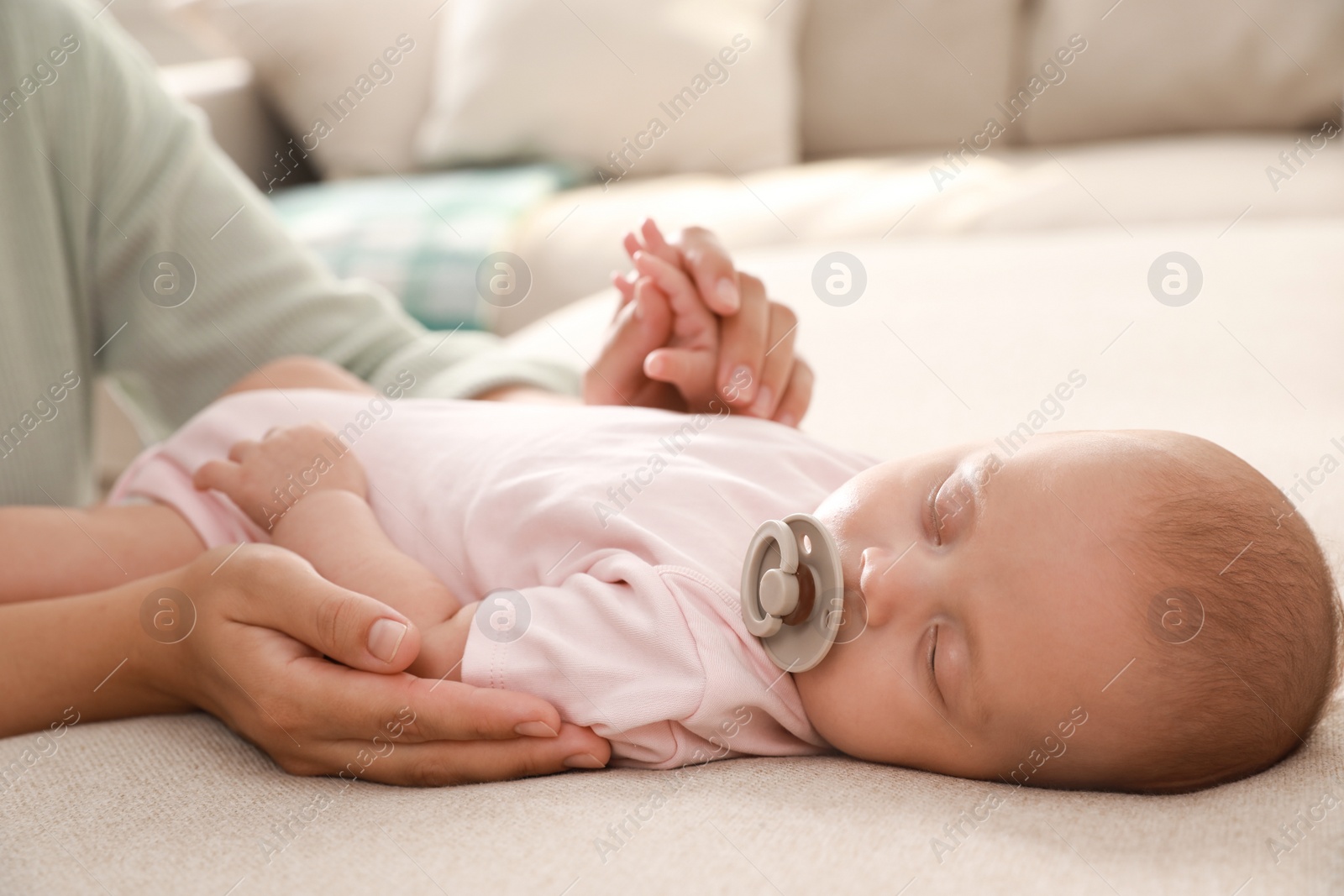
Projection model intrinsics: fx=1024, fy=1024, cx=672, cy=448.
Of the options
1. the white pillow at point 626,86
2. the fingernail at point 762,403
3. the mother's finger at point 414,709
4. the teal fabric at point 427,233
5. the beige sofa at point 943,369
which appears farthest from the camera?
the white pillow at point 626,86

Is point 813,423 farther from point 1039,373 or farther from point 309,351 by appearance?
point 309,351

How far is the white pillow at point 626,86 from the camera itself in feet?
8.66

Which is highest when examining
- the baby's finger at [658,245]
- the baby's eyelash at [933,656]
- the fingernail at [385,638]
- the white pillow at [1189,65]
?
the baby's finger at [658,245]

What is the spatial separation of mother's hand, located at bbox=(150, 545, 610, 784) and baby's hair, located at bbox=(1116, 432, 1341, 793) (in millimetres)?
387

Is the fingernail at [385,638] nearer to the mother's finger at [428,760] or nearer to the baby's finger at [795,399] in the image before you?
the mother's finger at [428,760]

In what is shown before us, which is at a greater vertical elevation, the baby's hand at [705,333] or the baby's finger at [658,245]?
the baby's finger at [658,245]

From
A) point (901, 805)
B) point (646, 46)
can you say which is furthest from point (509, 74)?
point (901, 805)

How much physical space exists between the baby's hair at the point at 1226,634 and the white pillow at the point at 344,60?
265 cm

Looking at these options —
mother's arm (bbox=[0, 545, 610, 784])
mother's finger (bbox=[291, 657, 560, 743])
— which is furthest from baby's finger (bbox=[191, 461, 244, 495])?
mother's finger (bbox=[291, 657, 560, 743])

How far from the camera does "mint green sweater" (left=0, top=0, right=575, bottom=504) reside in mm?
1037

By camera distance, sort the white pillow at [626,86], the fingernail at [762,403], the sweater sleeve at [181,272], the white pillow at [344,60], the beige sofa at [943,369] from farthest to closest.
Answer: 1. the white pillow at [344,60]
2. the white pillow at [626,86]
3. the sweater sleeve at [181,272]
4. the fingernail at [762,403]
5. the beige sofa at [943,369]

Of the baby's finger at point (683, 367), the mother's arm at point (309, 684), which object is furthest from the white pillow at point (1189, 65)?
the mother's arm at point (309, 684)

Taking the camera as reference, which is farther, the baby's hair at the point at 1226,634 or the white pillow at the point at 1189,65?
the white pillow at the point at 1189,65

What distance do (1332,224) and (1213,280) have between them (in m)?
0.46
